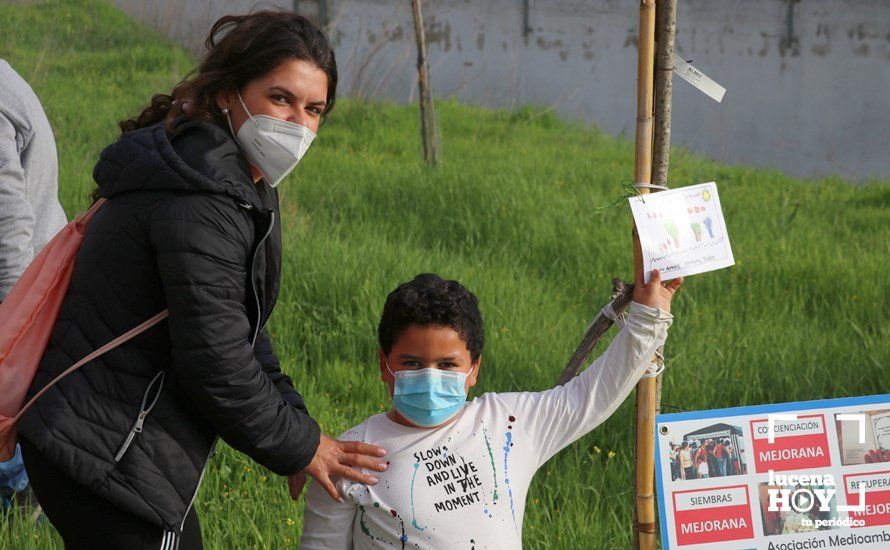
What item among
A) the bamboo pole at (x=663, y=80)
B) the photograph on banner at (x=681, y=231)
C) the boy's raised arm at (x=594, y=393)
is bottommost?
the boy's raised arm at (x=594, y=393)

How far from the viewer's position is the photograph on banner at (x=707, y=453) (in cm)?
224

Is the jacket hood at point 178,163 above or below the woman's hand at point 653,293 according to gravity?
above

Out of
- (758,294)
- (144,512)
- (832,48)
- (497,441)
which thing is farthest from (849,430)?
(832,48)

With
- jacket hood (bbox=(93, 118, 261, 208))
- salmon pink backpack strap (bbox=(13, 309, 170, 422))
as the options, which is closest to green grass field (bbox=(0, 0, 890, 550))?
jacket hood (bbox=(93, 118, 261, 208))

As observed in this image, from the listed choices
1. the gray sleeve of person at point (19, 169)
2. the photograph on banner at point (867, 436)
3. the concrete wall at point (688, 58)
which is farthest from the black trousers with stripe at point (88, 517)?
the concrete wall at point (688, 58)

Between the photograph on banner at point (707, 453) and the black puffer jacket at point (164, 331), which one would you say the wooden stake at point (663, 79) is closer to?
the photograph on banner at point (707, 453)

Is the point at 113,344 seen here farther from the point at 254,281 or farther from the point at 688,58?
the point at 688,58

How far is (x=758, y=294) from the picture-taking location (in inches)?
195

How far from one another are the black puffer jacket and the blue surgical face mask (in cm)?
21

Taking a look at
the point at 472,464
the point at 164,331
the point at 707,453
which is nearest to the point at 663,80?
the point at 707,453

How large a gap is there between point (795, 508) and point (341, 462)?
3.30 ft

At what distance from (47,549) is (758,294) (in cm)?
339

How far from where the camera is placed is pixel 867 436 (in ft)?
7.56

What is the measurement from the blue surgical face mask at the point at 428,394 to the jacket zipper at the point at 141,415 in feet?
1.45
